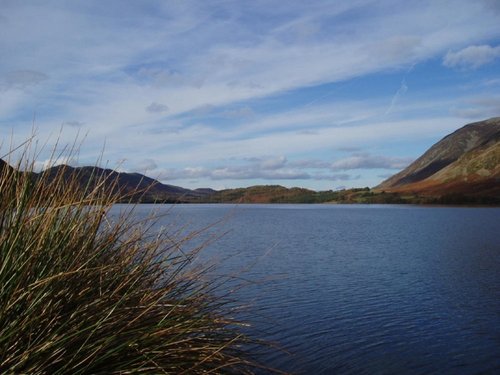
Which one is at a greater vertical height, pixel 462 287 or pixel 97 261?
pixel 97 261

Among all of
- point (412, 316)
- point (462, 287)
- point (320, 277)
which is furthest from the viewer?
point (320, 277)

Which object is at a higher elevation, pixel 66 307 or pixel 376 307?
pixel 66 307

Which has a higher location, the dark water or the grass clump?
the grass clump

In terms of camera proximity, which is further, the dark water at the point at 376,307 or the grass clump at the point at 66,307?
the dark water at the point at 376,307

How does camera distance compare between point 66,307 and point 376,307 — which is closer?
point 66,307

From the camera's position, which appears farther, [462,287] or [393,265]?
[393,265]

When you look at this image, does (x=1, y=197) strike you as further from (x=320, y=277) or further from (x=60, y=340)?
(x=320, y=277)

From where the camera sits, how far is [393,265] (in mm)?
24938

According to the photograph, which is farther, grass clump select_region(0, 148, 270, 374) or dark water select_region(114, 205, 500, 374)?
dark water select_region(114, 205, 500, 374)

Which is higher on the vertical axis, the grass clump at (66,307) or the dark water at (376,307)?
the grass clump at (66,307)

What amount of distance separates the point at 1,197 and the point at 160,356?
2.26 m

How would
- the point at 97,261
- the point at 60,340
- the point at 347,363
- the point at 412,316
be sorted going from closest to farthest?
the point at 60,340 → the point at 97,261 → the point at 347,363 → the point at 412,316

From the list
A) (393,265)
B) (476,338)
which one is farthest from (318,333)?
(393,265)

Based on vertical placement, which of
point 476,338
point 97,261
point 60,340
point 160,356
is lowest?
point 476,338
